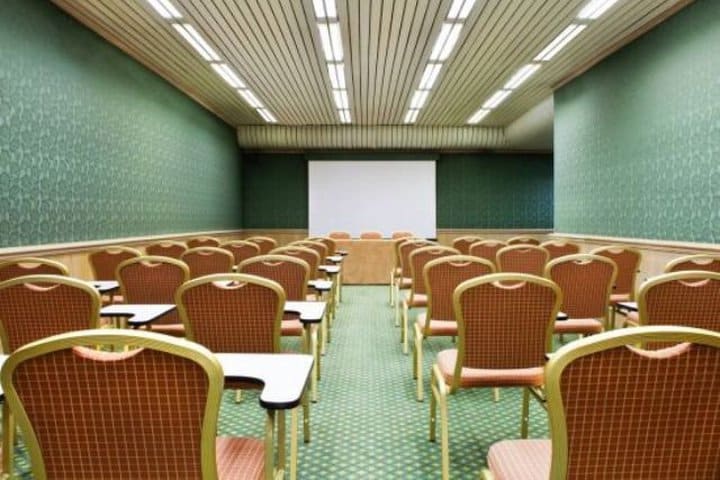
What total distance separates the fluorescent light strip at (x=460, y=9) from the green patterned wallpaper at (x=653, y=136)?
2.34m

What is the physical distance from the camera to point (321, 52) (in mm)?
7000

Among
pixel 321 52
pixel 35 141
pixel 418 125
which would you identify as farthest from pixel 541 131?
pixel 35 141

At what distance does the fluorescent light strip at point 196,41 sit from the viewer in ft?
20.1

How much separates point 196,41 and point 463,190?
920 cm

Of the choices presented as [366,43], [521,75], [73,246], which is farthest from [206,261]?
[521,75]

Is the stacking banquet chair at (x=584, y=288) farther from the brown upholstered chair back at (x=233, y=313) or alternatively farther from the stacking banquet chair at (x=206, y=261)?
the stacking banquet chair at (x=206, y=261)

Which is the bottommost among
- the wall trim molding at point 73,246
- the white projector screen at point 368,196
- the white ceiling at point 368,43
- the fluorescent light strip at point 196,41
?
the wall trim molding at point 73,246

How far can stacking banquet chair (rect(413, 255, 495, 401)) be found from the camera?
9.87 feet

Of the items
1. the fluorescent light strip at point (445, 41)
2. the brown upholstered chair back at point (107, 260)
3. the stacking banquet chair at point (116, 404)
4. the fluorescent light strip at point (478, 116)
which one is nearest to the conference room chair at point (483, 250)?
the fluorescent light strip at point (445, 41)

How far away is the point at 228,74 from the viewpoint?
8219mm

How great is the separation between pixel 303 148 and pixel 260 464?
12.7 meters

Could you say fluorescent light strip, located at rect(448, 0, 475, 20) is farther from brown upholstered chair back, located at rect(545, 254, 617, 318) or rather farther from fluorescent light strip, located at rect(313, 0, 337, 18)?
brown upholstered chair back, located at rect(545, 254, 617, 318)

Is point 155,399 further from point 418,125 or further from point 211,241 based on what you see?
point 418,125

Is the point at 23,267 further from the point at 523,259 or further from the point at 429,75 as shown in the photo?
the point at 429,75
